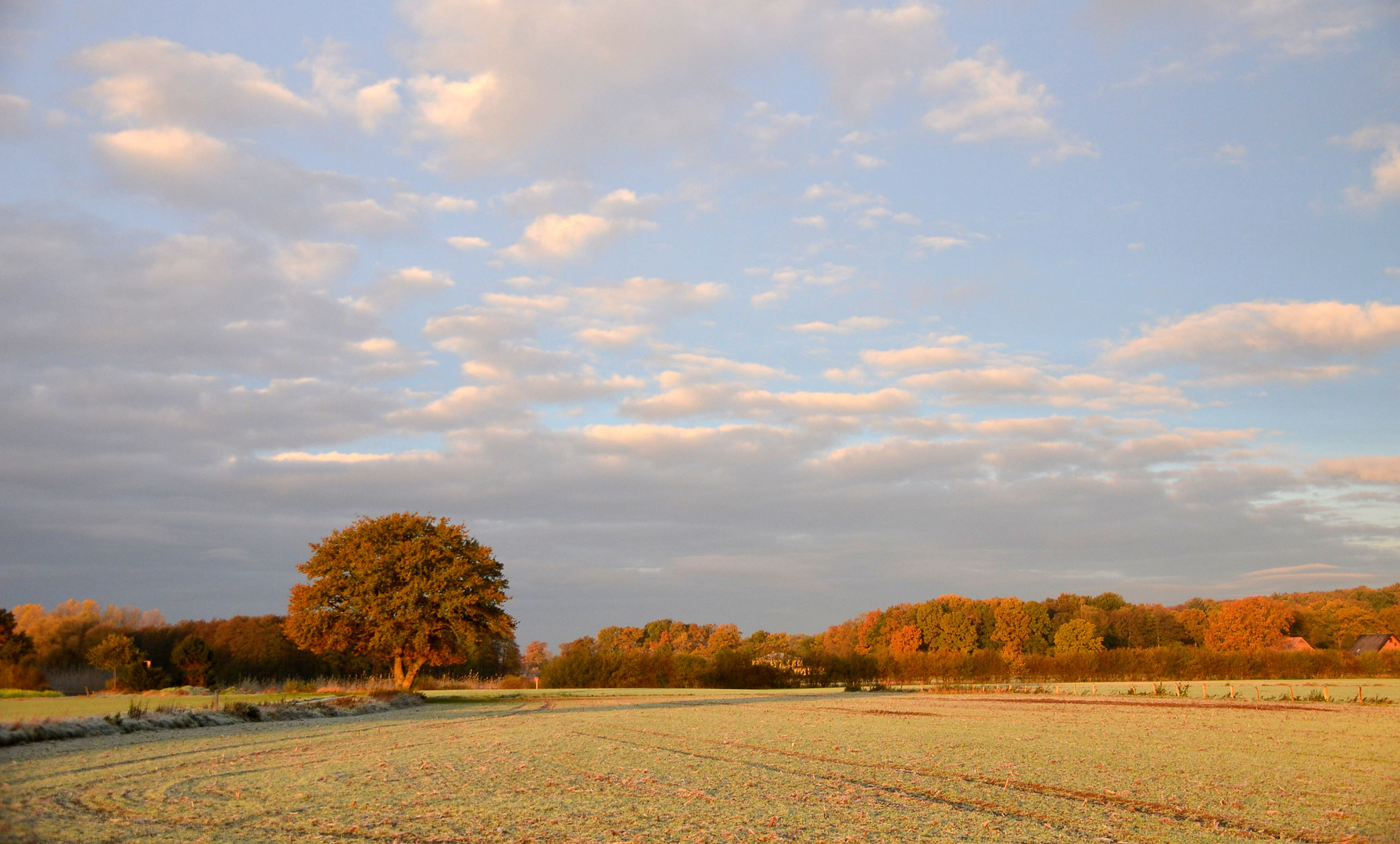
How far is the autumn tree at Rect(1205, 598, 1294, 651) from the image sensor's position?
257ft

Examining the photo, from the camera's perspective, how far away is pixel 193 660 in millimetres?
42969

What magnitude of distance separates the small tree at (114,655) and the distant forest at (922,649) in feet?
3.10

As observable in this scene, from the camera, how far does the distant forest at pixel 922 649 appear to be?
45.6 meters

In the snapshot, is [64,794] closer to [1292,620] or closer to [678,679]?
[678,679]

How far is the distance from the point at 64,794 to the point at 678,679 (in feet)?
161

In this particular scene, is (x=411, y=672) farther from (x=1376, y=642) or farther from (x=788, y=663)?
(x=1376, y=642)

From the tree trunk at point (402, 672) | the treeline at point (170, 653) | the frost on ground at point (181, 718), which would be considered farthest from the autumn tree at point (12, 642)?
the frost on ground at point (181, 718)

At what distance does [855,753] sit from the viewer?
13.3 m

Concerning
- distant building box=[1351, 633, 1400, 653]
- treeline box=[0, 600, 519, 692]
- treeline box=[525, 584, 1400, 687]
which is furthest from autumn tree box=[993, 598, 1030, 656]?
treeline box=[0, 600, 519, 692]

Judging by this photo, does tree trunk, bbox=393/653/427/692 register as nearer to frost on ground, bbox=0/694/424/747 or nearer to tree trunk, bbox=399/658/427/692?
tree trunk, bbox=399/658/427/692

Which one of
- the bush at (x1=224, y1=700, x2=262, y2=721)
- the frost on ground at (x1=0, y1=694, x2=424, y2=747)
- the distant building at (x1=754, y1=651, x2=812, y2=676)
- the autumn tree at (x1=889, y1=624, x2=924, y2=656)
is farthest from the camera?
the autumn tree at (x1=889, y1=624, x2=924, y2=656)

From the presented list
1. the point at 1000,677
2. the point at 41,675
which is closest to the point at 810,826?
the point at 41,675

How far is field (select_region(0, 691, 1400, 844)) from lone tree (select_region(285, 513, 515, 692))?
43.6ft

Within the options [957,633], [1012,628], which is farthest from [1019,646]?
[957,633]
